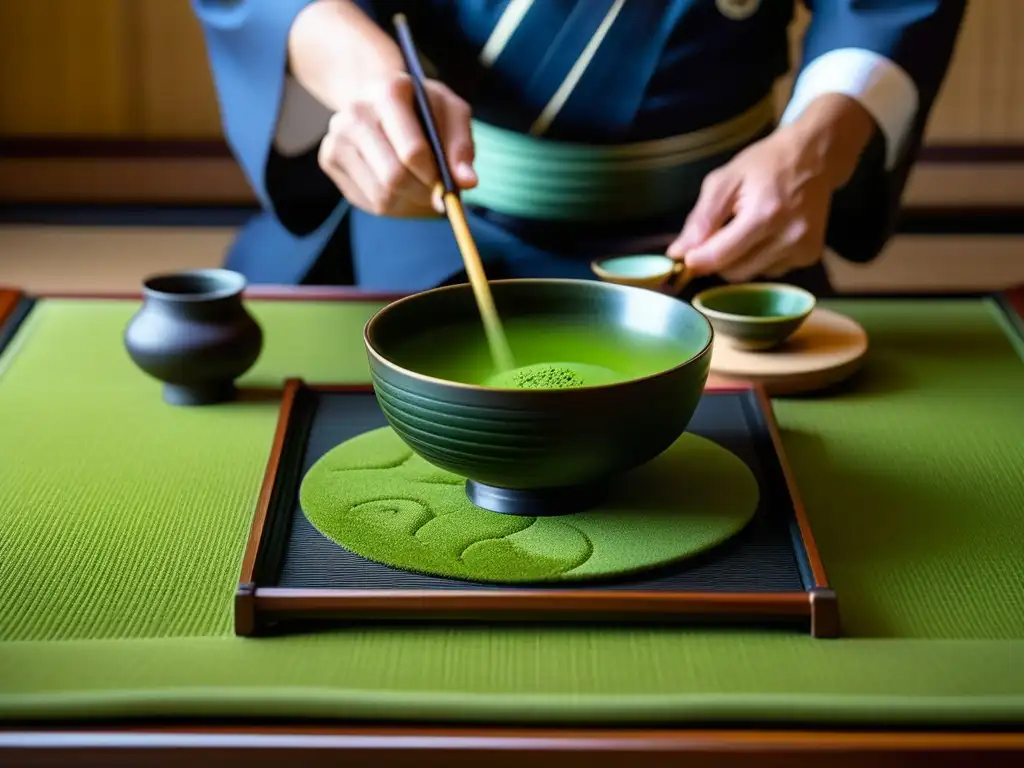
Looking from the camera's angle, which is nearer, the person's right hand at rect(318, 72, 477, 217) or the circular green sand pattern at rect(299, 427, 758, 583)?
the circular green sand pattern at rect(299, 427, 758, 583)

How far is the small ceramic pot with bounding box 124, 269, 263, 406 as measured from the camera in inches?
39.6

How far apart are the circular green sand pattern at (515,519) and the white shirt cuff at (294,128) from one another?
684 mm

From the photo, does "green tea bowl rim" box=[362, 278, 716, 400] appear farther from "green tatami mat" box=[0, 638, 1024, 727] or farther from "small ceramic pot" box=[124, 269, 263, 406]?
"small ceramic pot" box=[124, 269, 263, 406]

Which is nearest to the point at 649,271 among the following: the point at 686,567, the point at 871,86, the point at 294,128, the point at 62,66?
the point at 871,86

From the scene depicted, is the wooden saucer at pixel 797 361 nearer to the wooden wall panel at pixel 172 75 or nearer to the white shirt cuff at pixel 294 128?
the white shirt cuff at pixel 294 128

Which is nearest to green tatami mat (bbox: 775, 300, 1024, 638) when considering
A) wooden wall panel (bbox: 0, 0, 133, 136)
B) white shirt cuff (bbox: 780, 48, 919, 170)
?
white shirt cuff (bbox: 780, 48, 919, 170)

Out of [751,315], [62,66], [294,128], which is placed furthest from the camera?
[62,66]

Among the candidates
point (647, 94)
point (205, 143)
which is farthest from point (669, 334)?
Answer: point (205, 143)

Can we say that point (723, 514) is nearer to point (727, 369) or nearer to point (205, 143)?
point (727, 369)

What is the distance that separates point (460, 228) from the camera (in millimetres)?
941

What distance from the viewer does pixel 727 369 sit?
3.46ft

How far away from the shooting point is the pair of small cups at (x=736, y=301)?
1076 millimetres

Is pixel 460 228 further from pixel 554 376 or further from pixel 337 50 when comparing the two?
pixel 337 50

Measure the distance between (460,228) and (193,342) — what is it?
25 cm
